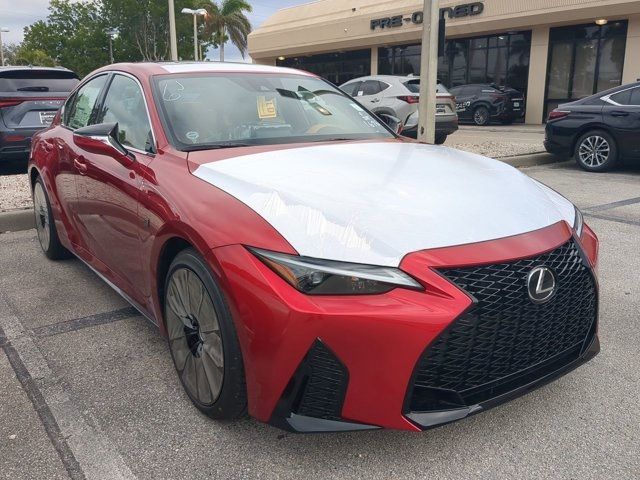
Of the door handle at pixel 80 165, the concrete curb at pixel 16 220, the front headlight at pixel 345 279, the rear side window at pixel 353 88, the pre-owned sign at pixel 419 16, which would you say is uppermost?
the pre-owned sign at pixel 419 16

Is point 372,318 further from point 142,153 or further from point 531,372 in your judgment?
point 142,153

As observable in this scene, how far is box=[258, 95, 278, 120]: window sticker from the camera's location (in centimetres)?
329

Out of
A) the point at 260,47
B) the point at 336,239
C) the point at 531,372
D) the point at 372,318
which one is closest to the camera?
the point at 372,318

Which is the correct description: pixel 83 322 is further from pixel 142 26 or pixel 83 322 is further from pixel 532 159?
pixel 142 26

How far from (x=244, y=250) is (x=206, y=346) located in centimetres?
51

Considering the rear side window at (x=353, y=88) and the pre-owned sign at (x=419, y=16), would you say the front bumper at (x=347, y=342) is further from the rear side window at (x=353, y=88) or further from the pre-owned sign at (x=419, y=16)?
the pre-owned sign at (x=419, y=16)

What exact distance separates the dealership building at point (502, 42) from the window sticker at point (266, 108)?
47.5ft

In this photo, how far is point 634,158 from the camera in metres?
8.77

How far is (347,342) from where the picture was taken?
1910mm

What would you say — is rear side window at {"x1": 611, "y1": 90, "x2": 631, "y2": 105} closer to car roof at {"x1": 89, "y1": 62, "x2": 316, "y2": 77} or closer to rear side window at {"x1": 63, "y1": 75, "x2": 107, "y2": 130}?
car roof at {"x1": 89, "y1": 62, "x2": 316, "y2": 77}

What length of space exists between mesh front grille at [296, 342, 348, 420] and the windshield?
4.59ft

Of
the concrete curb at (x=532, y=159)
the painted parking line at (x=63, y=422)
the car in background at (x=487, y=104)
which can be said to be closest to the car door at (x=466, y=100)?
the car in background at (x=487, y=104)

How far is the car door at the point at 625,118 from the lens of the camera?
339 inches

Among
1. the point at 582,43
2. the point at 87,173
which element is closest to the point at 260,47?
the point at 582,43
